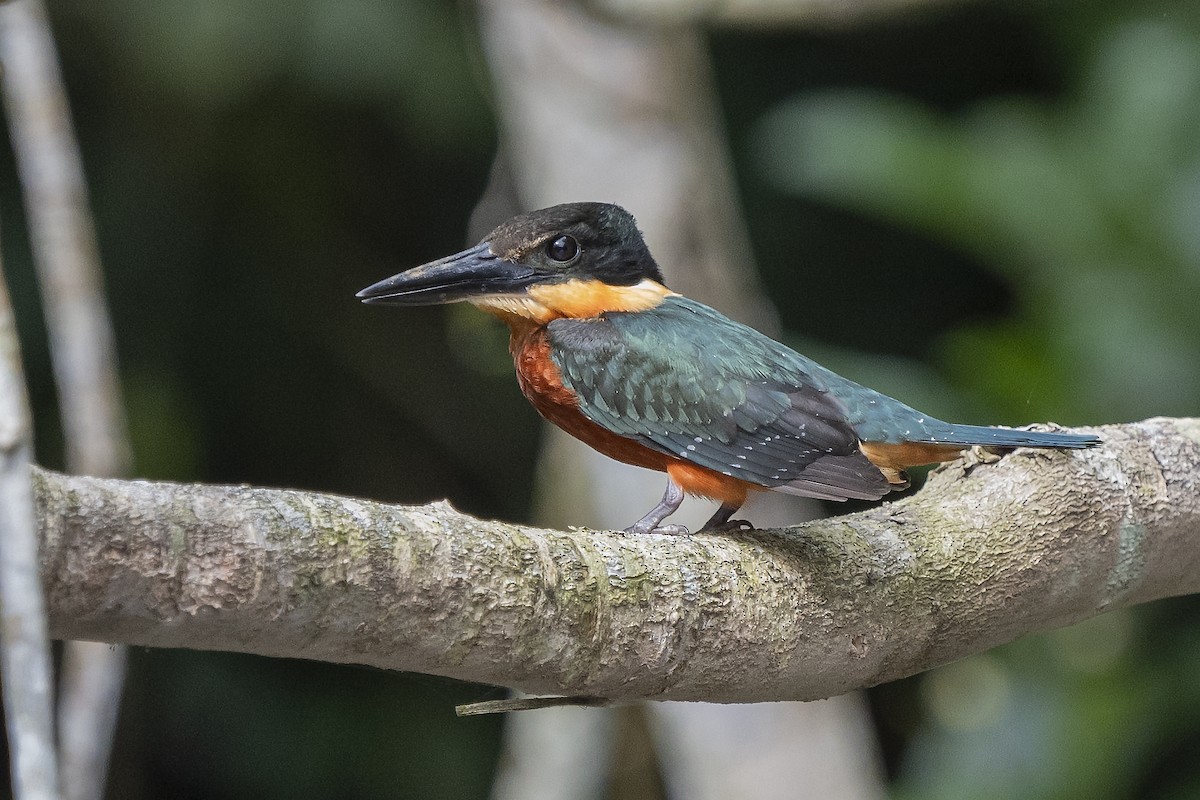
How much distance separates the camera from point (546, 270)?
2705 mm

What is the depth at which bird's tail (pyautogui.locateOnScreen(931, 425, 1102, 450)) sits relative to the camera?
231 centimetres

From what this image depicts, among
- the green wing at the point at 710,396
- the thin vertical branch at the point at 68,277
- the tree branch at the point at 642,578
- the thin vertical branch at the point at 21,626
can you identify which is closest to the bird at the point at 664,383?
the green wing at the point at 710,396

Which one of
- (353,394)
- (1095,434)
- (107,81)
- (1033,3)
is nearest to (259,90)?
(107,81)

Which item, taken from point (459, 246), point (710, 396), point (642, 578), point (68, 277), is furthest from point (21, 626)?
point (459, 246)

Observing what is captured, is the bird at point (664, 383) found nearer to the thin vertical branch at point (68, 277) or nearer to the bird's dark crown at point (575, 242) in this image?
the bird's dark crown at point (575, 242)

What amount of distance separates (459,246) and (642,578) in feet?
13.7

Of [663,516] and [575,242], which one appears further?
[575,242]

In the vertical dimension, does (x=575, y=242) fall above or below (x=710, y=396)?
above

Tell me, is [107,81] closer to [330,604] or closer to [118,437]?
[118,437]

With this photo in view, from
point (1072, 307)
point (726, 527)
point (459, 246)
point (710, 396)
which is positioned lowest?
point (726, 527)

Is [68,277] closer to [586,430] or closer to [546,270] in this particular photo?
[546,270]

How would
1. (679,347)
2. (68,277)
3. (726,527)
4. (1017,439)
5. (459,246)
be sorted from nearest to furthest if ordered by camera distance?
(1017,439)
(726,527)
(679,347)
(68,277)
(459,246)

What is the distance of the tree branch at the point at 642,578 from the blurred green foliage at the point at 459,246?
151 cm

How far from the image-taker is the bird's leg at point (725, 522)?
96.4 inches
